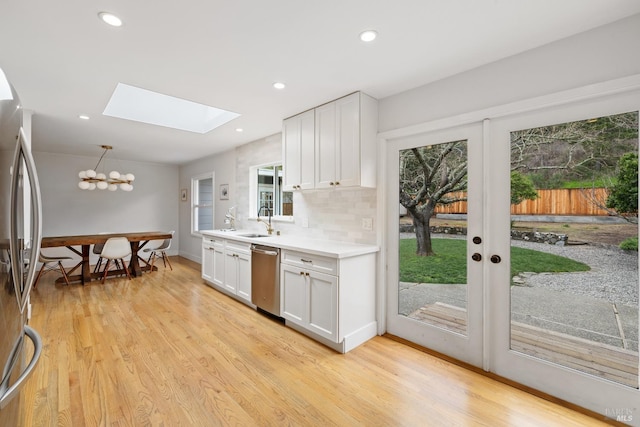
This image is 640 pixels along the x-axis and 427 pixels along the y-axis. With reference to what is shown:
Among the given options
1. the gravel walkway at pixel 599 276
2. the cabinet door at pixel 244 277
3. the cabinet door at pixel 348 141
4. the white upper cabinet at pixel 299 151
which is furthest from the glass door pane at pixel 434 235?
A: the cabinet door at pixel 244 277

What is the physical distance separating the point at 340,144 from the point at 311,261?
120 cm

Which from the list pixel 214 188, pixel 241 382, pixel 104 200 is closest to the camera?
pixel 241 382

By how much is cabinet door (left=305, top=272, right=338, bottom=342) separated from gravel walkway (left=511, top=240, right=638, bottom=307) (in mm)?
1520

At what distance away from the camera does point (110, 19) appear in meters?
1.77

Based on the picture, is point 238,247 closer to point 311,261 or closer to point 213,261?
point 213,261

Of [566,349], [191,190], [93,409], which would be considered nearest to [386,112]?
[566,349]

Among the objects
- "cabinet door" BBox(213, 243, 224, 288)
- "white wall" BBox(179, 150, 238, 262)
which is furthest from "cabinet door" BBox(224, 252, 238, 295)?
"white wall" BBox(179, 150, 238, 262)

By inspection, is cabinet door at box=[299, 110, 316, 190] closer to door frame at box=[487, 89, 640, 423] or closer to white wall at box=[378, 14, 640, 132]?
white wall at box=[378, 14, 640, 132]

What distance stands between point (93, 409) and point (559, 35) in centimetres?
381

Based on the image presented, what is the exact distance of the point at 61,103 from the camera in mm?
3105

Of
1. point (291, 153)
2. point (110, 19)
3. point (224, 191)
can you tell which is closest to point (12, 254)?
point (110, 19)

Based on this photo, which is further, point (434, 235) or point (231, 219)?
point (231, 219)

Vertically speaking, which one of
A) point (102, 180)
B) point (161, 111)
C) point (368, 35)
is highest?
point (161, 111)

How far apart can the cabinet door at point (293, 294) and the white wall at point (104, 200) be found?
5.46m
